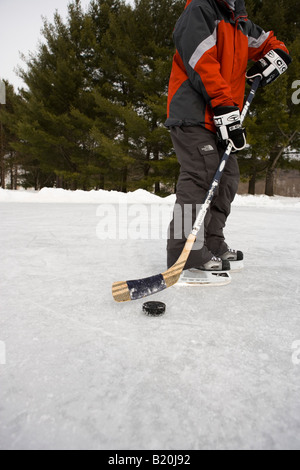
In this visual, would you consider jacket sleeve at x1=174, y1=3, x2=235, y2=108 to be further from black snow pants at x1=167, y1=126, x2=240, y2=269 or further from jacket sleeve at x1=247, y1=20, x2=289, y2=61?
jacket sleeve at x1=247, y1=20, x2=289, y2=61

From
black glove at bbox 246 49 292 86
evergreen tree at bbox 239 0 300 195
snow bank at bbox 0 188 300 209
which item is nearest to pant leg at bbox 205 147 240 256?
black glove at bbox 246 49 292 86

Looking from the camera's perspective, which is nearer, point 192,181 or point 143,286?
point 143,286

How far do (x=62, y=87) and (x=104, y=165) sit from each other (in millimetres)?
4103

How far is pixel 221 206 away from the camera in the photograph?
1.86 meters

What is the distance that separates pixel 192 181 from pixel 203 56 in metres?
0.60

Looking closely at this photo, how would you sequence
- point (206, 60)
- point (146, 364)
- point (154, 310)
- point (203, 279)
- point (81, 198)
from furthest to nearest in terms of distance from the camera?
point (81, 198) → point (203, 279) → point (206, 60) → point (154, 310) → point (146, 364)

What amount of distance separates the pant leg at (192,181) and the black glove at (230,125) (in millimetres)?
84

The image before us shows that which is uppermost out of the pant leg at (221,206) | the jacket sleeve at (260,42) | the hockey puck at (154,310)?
the jacket sleeve at (260,42)

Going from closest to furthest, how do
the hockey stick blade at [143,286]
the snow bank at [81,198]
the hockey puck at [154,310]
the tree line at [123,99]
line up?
the hockey puck at [154,310] → the hockey stick blade at [143,286] → the snow bank at [81,198] → the tree line at [123,99]

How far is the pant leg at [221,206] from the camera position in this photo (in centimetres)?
181

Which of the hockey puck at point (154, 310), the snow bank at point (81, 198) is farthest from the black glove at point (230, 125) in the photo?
the snow bank at point (81, 198)

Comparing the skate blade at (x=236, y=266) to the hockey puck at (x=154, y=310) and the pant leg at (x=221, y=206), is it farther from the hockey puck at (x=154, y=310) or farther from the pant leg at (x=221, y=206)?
the hockey puck at (x=154, y=310)

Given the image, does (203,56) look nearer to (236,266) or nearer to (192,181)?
(192,181)

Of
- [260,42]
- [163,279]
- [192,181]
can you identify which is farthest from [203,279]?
[260,42]
